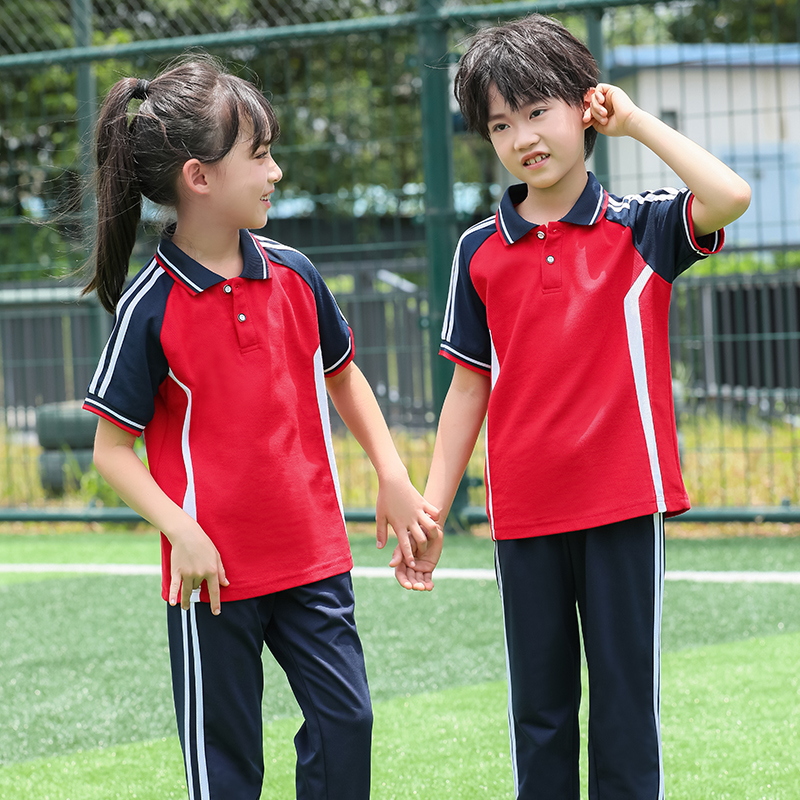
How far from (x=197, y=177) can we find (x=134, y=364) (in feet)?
1.14

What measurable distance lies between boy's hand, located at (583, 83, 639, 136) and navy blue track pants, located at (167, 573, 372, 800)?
3.04 ft

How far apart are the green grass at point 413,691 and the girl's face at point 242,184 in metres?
1.41

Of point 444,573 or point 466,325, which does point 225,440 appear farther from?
point 444,573

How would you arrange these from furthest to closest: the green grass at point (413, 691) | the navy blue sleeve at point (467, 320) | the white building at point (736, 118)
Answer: the white building at point (736, 118)
the green grass at point (413, 691)
the navy blue sleeve at point (467, 320)

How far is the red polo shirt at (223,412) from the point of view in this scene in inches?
74.3

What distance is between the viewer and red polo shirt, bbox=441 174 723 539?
1913 mm

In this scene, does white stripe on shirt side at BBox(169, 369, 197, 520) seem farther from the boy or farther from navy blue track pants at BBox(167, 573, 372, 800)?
the boy

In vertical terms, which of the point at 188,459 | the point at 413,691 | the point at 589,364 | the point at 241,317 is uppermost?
the point at 241,317

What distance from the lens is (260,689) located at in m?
1.98

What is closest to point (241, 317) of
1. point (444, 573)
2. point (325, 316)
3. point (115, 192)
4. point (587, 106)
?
point (325, 316)

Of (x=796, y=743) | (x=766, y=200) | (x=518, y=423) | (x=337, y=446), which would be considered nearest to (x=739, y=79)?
(x=766, y=200)

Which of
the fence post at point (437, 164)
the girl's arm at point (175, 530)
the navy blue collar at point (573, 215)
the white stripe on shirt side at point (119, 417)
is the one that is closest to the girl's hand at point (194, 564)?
the girl's arm at point (175, 530)

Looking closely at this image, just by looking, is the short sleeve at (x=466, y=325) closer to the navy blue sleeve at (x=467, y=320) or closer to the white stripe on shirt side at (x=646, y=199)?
the navy blue sleeve at (x=467, y=320)

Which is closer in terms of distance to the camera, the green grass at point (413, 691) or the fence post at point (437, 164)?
the green grass at point (413, 691)
